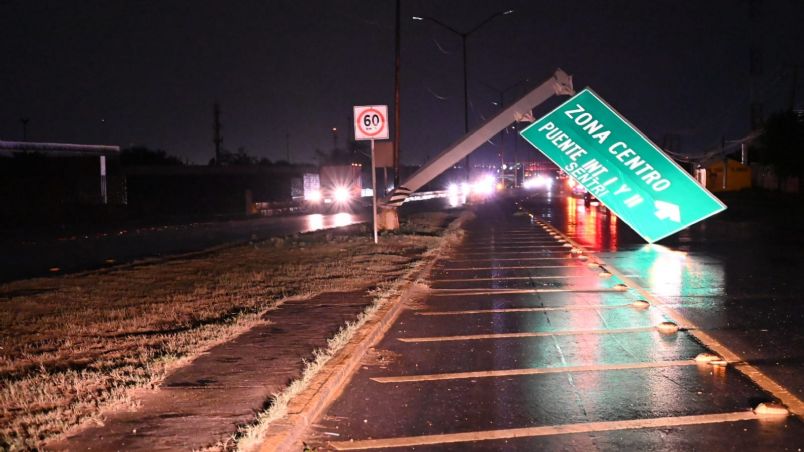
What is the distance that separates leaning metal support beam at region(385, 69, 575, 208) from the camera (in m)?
21.1

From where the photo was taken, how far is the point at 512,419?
20.9 feet

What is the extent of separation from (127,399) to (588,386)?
13.2ft

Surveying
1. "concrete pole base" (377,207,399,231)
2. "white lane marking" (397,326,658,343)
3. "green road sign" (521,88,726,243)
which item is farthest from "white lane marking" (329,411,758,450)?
"concrete pole base" (377,207,399,231)

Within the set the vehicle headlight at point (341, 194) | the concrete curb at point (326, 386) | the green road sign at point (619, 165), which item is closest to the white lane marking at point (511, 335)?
the concrete curb at point (326, 386)

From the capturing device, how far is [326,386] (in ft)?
23.0

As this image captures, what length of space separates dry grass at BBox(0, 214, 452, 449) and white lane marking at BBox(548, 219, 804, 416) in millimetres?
4296

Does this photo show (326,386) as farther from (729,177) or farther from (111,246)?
(729,177)

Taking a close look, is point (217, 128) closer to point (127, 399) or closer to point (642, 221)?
point (642, 221)

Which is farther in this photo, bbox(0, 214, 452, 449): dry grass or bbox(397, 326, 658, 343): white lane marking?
bbox(397, 326, 658, 343): white lane marking

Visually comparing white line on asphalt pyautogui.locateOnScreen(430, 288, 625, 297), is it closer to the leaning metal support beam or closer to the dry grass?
the dry grass

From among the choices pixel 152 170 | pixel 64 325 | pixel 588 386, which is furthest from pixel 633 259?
pixel 152 170

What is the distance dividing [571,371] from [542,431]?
1.92 meters

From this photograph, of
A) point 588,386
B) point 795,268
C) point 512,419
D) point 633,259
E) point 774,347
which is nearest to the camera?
point 512,419

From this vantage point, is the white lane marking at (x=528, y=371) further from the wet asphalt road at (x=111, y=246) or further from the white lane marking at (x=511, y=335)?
the wet asphalt road at (x=111, y=246)
